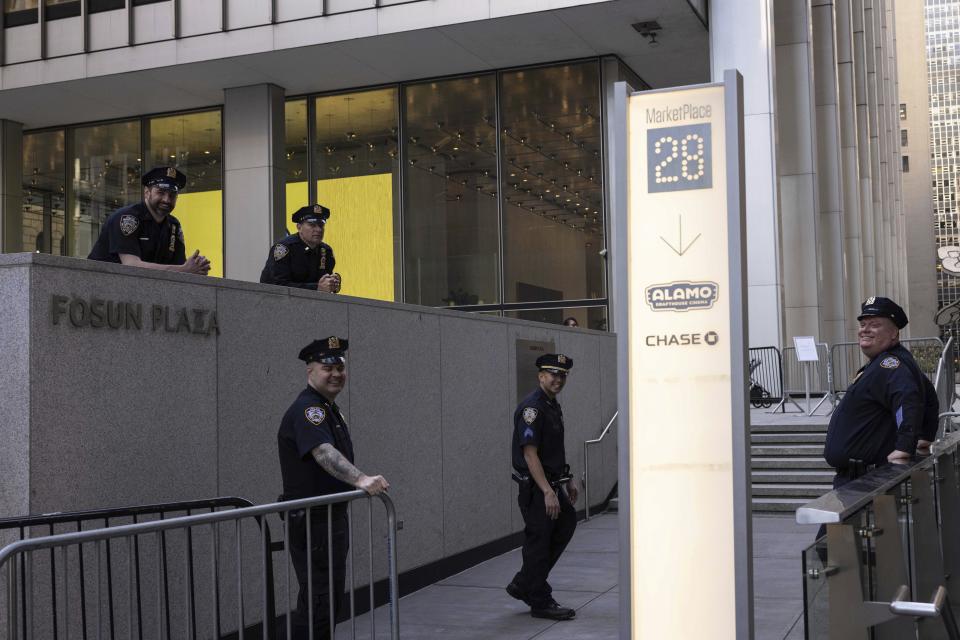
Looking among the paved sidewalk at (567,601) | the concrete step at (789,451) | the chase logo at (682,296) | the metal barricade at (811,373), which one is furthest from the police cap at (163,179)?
the metal barricade at (811,373)

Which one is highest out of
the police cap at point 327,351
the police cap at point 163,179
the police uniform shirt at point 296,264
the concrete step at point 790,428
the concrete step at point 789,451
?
the police cap at point 163,179

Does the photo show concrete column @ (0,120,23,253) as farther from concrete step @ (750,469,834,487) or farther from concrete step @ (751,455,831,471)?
concrete step @ (750,469,834,487)

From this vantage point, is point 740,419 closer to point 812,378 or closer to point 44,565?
point 44,565

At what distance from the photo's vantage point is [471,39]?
2052 centimetres

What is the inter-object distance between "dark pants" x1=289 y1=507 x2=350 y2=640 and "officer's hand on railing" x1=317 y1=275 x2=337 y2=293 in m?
2.98

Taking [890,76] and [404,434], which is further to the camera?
[890,76]

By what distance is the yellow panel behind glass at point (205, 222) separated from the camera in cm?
2373

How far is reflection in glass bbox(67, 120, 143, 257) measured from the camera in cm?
2486

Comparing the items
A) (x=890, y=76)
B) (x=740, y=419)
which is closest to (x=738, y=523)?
(x=740, y=419)

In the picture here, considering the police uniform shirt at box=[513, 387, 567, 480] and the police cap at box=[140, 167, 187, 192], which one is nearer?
the police cap at box=[140, 167, 187, 192]

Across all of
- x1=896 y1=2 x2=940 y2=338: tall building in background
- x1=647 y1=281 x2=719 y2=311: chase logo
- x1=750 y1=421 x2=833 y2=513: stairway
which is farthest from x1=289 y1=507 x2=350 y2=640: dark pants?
x1=896 y1=2 x2=940 y2=338: tall building in background

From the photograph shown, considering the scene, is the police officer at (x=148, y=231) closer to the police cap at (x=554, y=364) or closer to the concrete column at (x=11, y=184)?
the police cap at (x=554, y=364)

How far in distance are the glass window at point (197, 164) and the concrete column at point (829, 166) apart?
16.0 m

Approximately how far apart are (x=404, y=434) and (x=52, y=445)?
406cm
